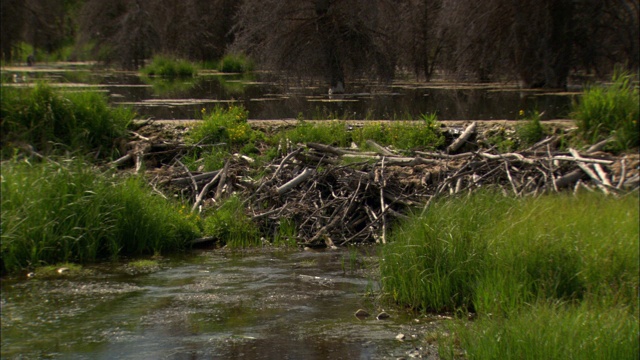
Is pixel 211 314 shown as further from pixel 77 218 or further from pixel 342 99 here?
pixel 342 99

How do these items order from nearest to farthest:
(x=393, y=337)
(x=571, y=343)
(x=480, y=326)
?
(x=571, y=343) → (x=480, y=326) → (x=393, y=337)

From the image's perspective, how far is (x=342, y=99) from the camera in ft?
74.4

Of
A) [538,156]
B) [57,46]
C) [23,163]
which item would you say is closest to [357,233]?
[538,156]

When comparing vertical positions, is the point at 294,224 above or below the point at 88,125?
below

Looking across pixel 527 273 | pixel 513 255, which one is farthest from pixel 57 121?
pixel 527 273

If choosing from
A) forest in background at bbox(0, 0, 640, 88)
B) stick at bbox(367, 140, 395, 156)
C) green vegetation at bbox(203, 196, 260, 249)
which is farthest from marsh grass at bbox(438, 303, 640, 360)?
forest in background at bbox(0, 0, 640, 88)

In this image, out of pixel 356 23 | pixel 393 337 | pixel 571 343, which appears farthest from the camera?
pixel 356 23

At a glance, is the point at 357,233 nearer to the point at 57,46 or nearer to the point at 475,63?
the point at 475,63

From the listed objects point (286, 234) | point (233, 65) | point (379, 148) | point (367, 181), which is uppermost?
point (233, 65)

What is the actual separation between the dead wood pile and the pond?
2.74 metres

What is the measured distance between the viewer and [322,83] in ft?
96.5

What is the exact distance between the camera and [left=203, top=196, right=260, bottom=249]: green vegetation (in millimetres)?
10188

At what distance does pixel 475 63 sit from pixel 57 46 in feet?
133

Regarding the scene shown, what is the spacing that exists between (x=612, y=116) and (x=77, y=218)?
7057 millimetres
